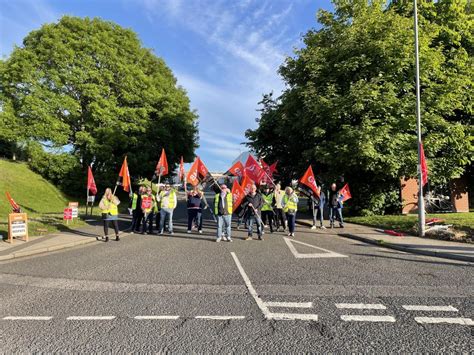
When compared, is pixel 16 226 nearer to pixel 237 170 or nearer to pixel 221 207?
pixel 221 207

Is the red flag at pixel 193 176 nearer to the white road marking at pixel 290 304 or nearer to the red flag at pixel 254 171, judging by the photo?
the red flag at pixel 254 171

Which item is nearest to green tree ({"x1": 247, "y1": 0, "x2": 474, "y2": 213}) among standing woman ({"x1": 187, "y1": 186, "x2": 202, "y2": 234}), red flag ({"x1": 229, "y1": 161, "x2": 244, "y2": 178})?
red flag ({"x1": 229, "y1": 161, "x2": 244, "y2": 178})

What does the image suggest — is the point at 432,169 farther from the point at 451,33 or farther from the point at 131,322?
the point at 131,322

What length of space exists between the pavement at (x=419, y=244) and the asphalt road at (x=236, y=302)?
61 cm

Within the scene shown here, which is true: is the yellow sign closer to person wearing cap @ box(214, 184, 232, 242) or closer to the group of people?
the group of people

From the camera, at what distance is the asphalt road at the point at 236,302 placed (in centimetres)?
381

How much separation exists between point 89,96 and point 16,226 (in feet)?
59.4

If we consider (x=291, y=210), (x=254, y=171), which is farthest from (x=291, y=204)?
(x=254, y=171)

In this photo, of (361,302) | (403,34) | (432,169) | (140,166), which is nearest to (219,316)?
(361,302)

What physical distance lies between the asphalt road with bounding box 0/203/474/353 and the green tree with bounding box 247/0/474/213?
8.41 metres

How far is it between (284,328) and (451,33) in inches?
864

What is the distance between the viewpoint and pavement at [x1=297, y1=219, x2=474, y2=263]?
859 centimetres

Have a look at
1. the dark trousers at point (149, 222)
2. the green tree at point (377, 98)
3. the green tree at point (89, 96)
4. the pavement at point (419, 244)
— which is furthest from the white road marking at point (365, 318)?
the green tree at point (89, 96)

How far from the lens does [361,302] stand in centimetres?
508
